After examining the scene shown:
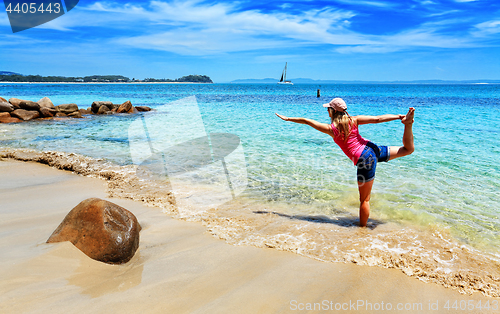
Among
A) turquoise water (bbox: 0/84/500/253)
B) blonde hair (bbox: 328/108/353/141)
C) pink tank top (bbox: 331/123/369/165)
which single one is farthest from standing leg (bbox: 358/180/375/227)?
blonde hair (bbox: 328/108/353/141)

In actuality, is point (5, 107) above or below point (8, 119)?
above

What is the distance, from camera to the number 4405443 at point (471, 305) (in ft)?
Answer: 9.08

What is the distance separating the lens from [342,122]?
4.14m

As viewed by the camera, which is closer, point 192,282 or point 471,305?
point 471,305

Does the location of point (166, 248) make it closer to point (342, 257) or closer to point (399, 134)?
point (342, 257)

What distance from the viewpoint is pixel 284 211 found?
5027 millimetres

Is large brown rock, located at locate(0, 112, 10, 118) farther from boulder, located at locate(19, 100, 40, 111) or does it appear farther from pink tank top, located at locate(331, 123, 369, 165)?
pink tank top, located at locate(331, 123, 369, 165)

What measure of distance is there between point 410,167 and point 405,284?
16.8ft

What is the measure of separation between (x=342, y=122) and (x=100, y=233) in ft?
10.8

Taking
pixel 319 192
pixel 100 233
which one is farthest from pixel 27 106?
pixel 319 192

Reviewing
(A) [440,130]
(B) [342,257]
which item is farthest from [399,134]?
(B) [342,257]

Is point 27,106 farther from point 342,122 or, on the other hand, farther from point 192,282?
point 342,122

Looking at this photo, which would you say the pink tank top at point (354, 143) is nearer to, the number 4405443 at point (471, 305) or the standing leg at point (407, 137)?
the standing leg at point (407, 137)

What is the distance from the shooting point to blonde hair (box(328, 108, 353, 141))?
13.6 feet
